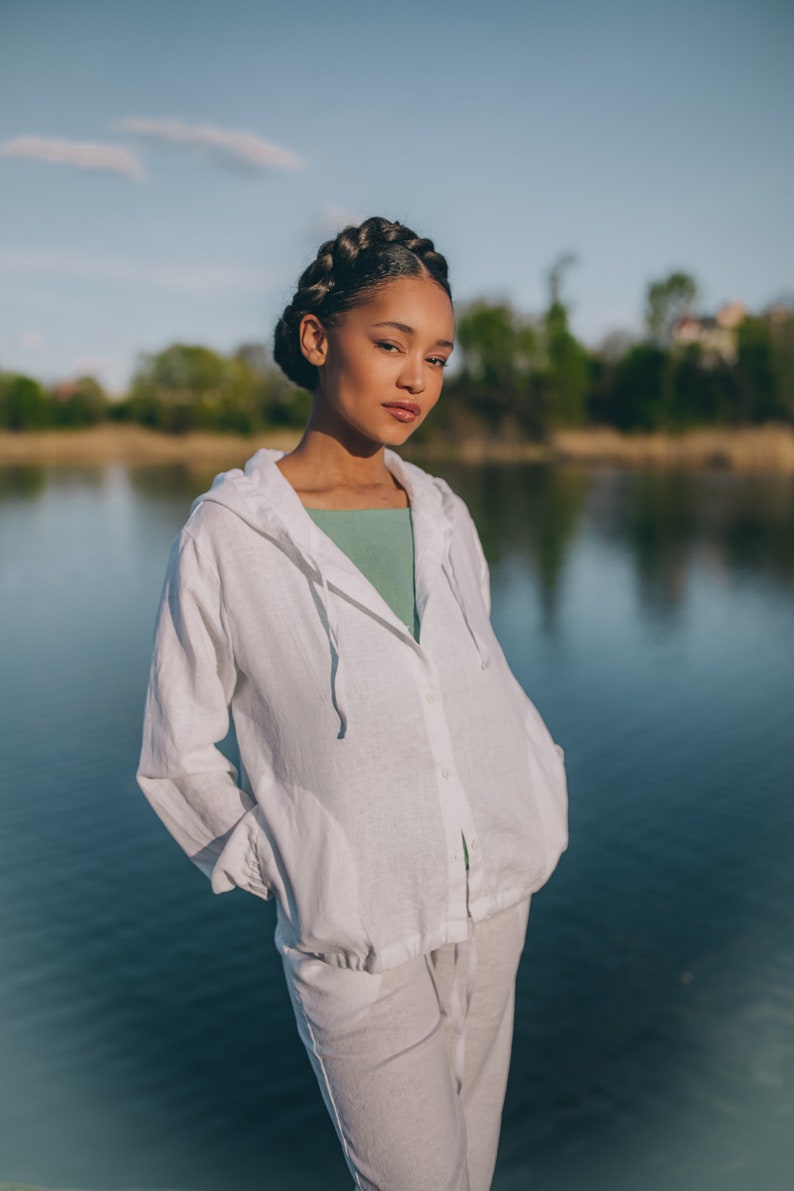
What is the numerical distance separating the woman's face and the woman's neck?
60mm

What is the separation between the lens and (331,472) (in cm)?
154

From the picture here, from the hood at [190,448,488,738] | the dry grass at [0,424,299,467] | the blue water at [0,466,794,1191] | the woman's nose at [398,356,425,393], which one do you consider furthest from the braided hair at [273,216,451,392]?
the dry grass at [0,424,299,467]

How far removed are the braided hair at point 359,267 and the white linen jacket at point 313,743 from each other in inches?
10.1

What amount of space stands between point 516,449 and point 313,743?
93.5 feet

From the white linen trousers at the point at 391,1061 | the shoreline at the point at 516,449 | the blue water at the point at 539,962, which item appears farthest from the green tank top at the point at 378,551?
the shoreline at the point at 516,449

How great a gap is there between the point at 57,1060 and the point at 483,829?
172cm

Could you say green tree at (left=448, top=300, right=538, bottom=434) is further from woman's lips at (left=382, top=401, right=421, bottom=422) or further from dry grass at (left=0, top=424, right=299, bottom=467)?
woman's lips at (left=382, top=401, right=421, bottom=422)

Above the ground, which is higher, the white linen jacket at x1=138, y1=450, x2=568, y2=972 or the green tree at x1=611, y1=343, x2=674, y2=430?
the green tree at x1=611, y1=343, x2=674, y2=430

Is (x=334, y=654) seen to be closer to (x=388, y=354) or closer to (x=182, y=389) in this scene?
(x=388, y=354)

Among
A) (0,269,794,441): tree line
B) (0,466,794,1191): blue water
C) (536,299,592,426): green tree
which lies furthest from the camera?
(536,299,592,426): green tree

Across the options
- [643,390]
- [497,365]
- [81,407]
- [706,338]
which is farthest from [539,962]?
[81,407]

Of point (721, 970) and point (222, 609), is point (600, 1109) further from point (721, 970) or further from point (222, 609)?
point (222, 609)

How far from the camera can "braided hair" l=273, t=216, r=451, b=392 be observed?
4.66ft

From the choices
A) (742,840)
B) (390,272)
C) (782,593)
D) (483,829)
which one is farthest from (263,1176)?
(782,593)
